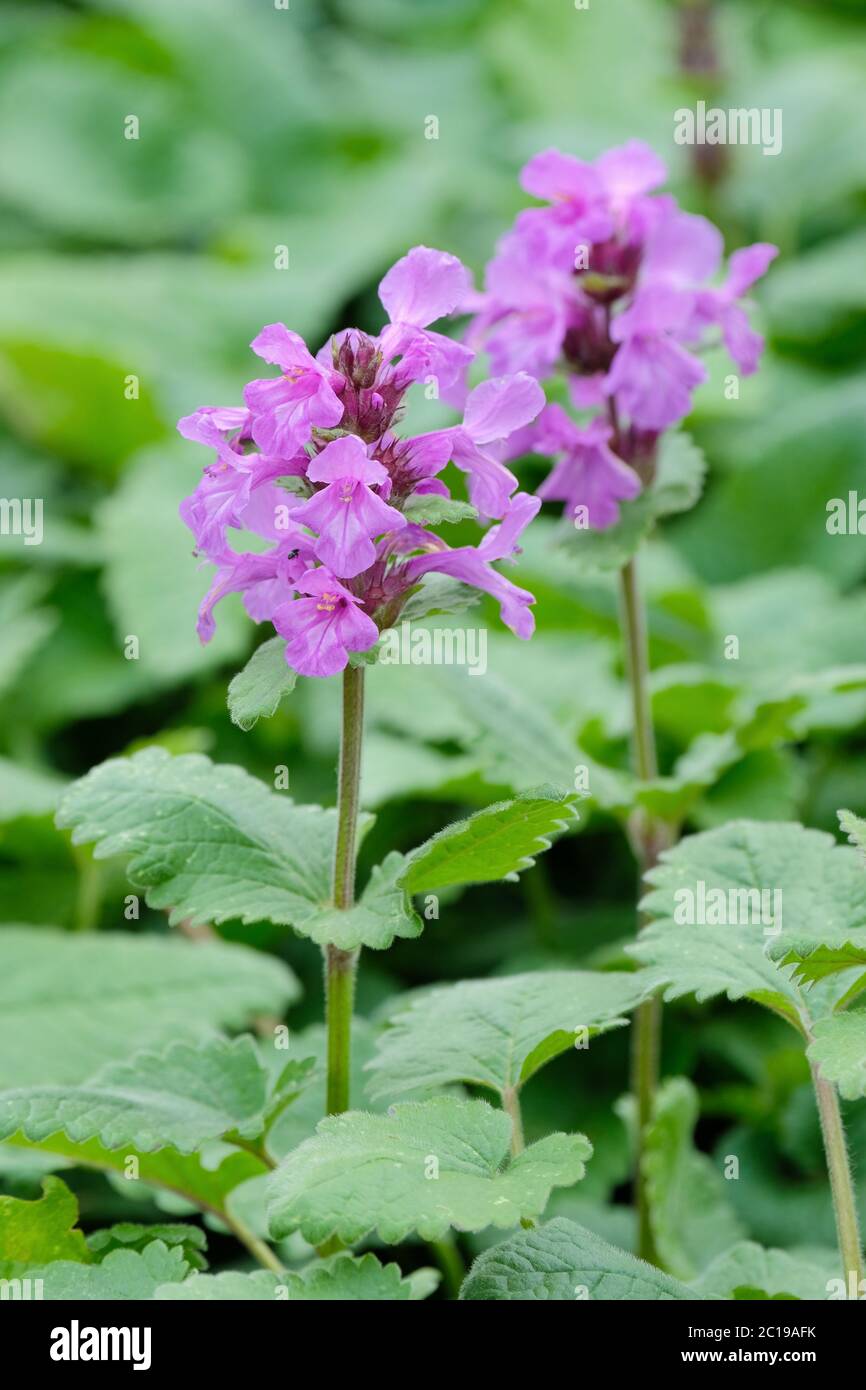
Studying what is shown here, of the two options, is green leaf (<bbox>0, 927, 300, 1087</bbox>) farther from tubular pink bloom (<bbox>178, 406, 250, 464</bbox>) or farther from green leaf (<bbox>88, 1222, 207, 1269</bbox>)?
tubular pink bloom (<bbox>178, 406, 250, 464</bbox>)

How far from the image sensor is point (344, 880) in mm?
1204

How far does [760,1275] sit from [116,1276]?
556 mm

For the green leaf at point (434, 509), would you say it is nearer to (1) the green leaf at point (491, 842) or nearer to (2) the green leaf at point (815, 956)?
(1) the green leaf at point (491, 842)

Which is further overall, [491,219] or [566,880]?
[491,219]

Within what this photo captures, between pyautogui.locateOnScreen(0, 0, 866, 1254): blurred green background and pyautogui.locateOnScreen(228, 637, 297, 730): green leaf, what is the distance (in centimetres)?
49

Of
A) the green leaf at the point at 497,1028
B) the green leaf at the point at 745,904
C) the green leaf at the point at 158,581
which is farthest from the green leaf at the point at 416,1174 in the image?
the green leaf at the point at 158,581

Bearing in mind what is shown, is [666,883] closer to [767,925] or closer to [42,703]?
[767,925]

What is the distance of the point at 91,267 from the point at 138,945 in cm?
234

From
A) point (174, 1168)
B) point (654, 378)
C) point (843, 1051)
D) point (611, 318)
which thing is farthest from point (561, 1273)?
point (611, 318)

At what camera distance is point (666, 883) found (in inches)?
49.9

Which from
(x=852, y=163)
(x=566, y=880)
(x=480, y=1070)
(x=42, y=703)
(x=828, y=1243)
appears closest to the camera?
(x=480, y=1070)

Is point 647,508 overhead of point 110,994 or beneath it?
overhead

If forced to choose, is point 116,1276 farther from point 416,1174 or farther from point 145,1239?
Answer: point 416,1174

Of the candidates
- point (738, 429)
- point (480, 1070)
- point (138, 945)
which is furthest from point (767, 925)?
point (738, 429)
